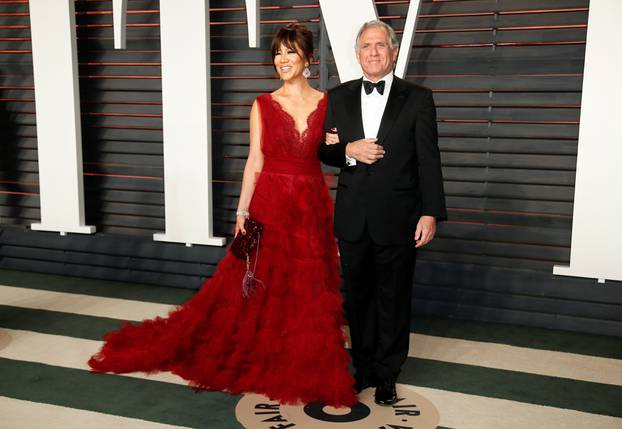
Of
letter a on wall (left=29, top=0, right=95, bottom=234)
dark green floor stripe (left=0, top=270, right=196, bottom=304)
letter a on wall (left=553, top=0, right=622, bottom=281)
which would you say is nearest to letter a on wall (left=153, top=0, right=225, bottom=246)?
dark green floor stripe (left=0, top=270, right=196, bottom=304)

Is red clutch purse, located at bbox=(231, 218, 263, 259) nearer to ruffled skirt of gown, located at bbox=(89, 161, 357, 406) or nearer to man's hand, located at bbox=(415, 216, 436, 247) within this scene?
ruffled skirt of gown, located at bbox=(89, 161, 357, 406)

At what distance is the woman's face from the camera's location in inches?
118

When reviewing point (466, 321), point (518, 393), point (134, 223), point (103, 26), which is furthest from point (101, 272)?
point (518, 393)

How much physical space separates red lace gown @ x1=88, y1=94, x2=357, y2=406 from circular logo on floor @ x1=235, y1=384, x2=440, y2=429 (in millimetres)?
58

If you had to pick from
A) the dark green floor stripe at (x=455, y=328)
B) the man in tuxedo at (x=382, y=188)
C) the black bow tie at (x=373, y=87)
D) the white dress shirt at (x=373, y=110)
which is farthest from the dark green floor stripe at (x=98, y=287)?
the black bow tie at (x=373, y=87)

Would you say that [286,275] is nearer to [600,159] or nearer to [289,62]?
[289,62]

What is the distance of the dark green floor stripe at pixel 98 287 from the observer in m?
4.64

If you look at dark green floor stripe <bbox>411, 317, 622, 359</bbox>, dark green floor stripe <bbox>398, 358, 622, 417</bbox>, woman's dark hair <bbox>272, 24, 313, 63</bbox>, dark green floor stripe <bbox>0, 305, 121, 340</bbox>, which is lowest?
dark green floor stripe <bbox>398, 358, 622, 417</bbox>

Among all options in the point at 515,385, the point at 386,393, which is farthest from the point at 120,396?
the point at 515,385

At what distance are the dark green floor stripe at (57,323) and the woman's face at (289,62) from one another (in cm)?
189

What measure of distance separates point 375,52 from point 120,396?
6.23ft

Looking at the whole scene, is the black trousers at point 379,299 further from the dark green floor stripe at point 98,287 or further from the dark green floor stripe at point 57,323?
the dark green floor stripe at point 98,287

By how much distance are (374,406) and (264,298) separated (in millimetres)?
708

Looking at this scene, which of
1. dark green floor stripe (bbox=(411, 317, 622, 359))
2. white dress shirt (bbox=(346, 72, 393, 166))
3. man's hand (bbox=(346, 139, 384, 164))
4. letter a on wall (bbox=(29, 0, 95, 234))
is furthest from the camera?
letter a on wall (bbox=(29, 0, 95, 234))
